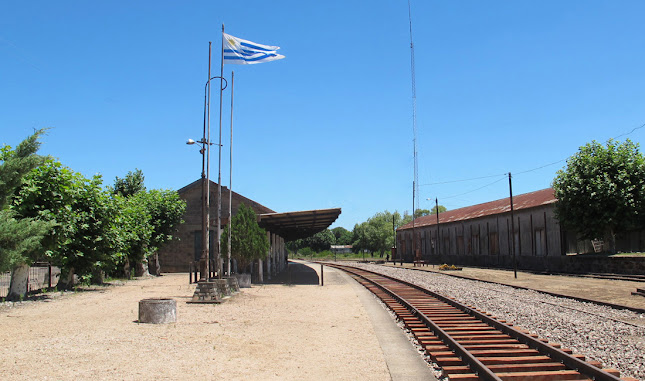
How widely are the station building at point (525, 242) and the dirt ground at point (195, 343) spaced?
18.6 metres

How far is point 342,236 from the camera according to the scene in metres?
170

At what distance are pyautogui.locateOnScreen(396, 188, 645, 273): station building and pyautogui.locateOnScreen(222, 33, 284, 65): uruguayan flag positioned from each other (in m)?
16.9

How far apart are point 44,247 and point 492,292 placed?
54.6ft

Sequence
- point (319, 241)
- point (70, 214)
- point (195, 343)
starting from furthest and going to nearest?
point (319, 241) < point (70, 214) < point (195, 343)

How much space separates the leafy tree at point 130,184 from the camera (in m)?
36.7

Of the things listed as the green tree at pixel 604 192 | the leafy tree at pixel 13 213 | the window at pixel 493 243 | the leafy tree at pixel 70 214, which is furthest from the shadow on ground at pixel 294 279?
the window at pixel 493 243

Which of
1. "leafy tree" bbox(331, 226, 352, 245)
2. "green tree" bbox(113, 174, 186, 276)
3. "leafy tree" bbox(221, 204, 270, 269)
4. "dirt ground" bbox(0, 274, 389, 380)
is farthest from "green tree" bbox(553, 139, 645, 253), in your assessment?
"leafy tree" bbox(331, 226, 352, 245)

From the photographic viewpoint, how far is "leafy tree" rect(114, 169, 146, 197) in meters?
36.7

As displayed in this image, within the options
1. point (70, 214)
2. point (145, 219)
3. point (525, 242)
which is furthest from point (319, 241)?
point (70, 214)

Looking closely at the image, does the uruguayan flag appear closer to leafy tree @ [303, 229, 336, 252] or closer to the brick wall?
the brick wall

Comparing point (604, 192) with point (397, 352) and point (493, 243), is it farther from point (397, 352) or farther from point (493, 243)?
point (397, 352)

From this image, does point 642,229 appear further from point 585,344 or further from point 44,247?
point 44,247

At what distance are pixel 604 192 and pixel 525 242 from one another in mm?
10545

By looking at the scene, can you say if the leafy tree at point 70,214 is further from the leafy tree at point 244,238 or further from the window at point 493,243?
the window at point 493,243
